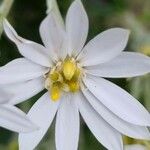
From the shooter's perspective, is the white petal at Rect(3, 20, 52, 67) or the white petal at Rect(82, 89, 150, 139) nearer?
the white petal at Rect(3, 20, 52, 67)

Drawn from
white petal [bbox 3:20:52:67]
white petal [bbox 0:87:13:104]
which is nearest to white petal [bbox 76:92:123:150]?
white petal [bbox 3:20:52:67]

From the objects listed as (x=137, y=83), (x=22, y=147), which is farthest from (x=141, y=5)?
(x=22, y=147)

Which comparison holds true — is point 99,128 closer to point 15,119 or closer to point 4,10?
point 15,119

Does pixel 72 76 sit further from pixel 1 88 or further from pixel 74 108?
pixel 1 88

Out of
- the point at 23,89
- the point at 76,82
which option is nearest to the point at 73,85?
the point at 76,82

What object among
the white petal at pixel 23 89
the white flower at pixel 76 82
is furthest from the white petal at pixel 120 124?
the white petal at pixel 23 89

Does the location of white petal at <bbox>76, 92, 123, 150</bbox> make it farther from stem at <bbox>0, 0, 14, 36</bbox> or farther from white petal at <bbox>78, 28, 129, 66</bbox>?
stem at <bbox>0, 0, 14, 36</bbox>
